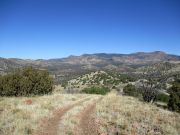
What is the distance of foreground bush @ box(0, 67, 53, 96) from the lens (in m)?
35.7

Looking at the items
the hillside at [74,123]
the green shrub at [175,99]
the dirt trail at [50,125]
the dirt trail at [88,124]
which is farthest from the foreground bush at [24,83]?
the green shrub at [175,99]

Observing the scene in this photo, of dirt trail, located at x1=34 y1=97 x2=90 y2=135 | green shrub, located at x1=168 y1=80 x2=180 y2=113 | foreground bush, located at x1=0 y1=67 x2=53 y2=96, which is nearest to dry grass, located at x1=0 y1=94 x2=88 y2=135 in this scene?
dirt trail, located at x1=34 y1=97 x2=90 y2=135

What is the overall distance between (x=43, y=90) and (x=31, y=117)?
21.4 metres

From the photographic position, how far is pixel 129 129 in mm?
17375

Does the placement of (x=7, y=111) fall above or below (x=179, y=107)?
above

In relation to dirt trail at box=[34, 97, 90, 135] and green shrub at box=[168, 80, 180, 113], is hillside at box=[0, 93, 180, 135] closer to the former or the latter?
dirt trail at box=[34, 97, 90, 135]

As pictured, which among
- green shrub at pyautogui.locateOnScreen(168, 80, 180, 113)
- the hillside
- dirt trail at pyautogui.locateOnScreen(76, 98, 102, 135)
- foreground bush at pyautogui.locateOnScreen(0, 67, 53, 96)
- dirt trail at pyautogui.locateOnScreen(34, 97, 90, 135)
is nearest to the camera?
dirt trail at pyautogui.locateOnScreen(34, 97, 90, 135)

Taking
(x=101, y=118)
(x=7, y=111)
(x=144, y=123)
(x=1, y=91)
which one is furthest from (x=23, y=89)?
(x=144, y=123)

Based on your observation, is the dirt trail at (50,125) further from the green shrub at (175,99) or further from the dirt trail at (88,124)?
the green shrub at (175,99)

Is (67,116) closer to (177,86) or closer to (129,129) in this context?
(129,129)

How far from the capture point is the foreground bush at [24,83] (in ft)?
117

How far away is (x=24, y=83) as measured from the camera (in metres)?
36.1

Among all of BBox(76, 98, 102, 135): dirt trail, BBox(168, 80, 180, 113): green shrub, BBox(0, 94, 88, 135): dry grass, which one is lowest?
BBox(168, 80, 180, 113): green shrub

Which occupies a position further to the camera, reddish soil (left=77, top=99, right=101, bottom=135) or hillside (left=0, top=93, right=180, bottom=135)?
reddish soil (left=77, top=99, right=101, bottom=135)
